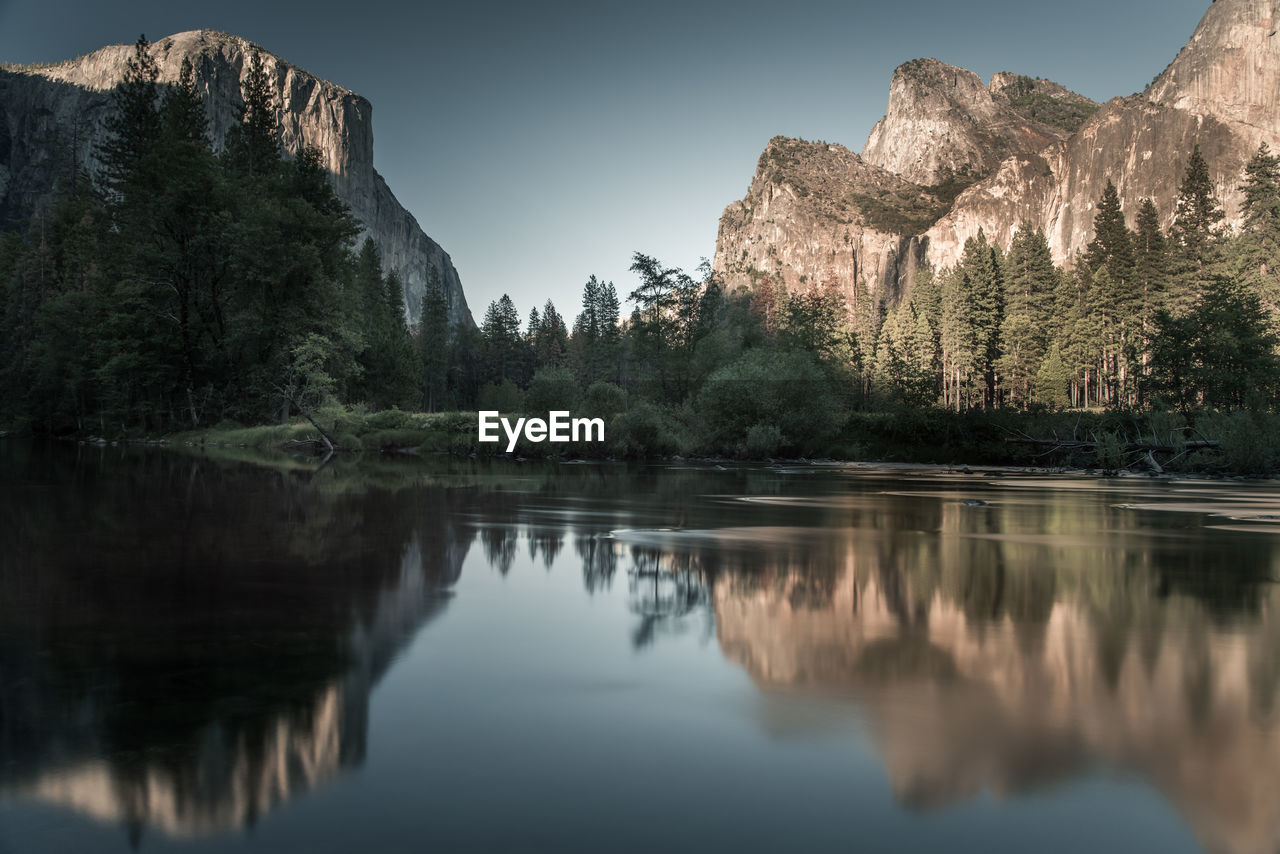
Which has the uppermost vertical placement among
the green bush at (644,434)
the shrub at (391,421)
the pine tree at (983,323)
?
the pine tree at (983,323)

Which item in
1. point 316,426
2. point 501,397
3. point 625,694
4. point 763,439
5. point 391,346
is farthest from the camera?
point 501,397

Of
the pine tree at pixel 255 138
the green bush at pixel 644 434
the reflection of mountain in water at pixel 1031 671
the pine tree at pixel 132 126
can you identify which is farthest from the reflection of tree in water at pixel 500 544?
the pine tree at pixel 255 138

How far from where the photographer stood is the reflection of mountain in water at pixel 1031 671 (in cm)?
409

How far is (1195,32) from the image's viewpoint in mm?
117375

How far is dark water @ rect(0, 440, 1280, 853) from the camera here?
3547mm

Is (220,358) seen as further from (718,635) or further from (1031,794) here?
(1031,794)

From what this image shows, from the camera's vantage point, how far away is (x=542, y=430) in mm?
43094

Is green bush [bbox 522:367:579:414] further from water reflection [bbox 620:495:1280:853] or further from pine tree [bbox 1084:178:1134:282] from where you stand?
pine tree [bbox 1084:178:1134:282]

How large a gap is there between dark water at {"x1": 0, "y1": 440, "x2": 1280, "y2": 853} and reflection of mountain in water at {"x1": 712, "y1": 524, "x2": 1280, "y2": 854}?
0.09 feet

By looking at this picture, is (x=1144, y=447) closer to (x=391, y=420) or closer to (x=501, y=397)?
(x=391, y=420)

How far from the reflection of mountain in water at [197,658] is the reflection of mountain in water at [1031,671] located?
3.04 meters

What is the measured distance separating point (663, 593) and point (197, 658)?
4.62 m

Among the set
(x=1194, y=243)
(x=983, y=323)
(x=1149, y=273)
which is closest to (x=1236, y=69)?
(x=983, y=323)

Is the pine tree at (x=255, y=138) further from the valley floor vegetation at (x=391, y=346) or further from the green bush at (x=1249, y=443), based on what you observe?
the green bush at (x=1249, y=443)
